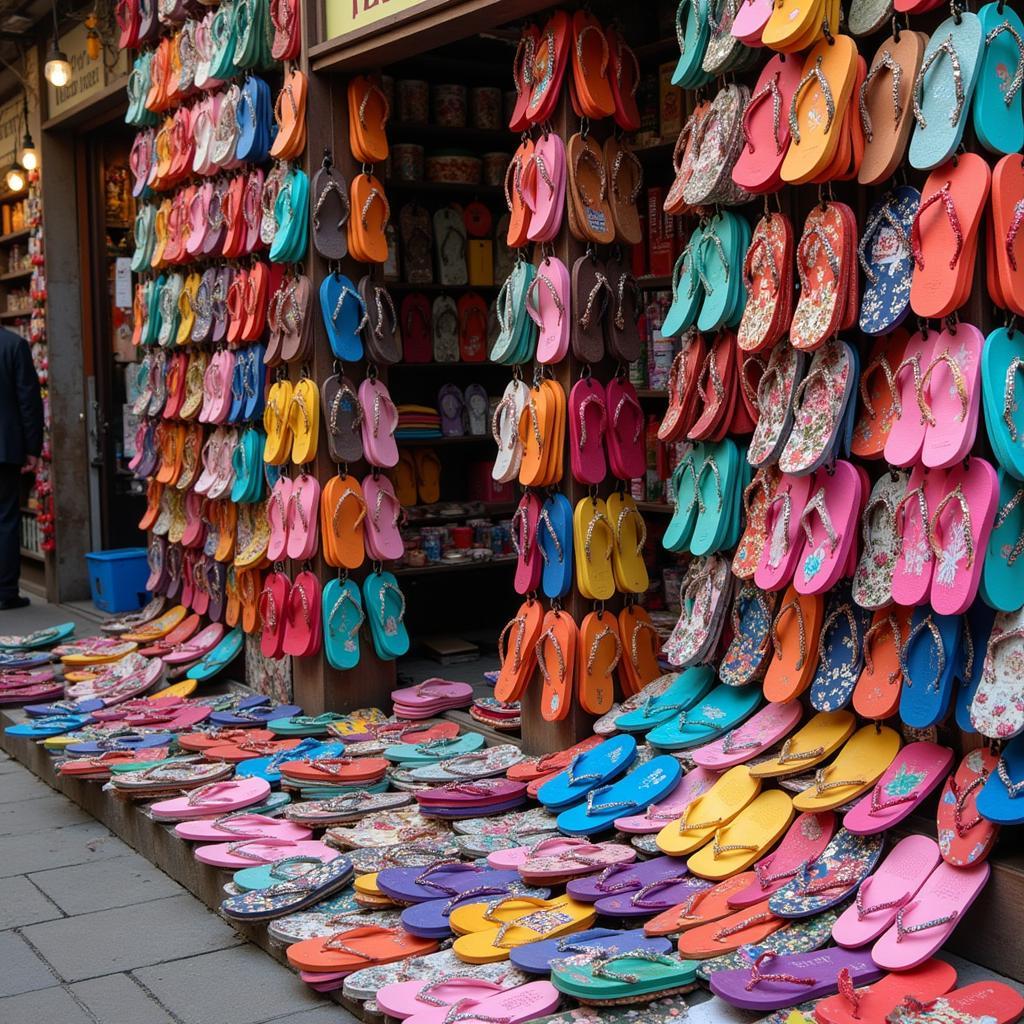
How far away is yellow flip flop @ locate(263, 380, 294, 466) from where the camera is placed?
15.4 feet

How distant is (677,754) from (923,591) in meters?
0.87

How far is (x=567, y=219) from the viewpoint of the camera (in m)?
3.71

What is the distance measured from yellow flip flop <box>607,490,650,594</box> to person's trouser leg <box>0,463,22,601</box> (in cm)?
477

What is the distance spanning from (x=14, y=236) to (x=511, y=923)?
7299 millimetres

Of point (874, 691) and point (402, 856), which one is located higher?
point (874, 691)

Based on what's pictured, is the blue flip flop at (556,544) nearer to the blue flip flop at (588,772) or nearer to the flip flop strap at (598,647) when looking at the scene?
the flip flop strap at (598,647)

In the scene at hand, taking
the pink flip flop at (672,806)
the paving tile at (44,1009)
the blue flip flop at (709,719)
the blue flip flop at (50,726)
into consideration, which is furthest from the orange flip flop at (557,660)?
the blue flip flop at (50,726)

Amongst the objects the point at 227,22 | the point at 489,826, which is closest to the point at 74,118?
the point at 227,22

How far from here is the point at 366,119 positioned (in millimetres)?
4582

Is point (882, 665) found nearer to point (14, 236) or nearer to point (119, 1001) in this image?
point (119, 1001)

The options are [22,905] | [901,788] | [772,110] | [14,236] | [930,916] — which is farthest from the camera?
[14,236]

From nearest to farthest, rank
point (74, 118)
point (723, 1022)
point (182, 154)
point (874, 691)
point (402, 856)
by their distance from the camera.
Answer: point (723, 1022)
point (874, 691)
point (402, 856)
point (182, 154)
point (74, 118)

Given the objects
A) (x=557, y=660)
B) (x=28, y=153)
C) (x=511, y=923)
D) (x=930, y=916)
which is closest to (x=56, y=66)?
(x=28, y=153)

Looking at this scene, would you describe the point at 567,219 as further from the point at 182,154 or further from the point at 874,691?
the point at 182,154
